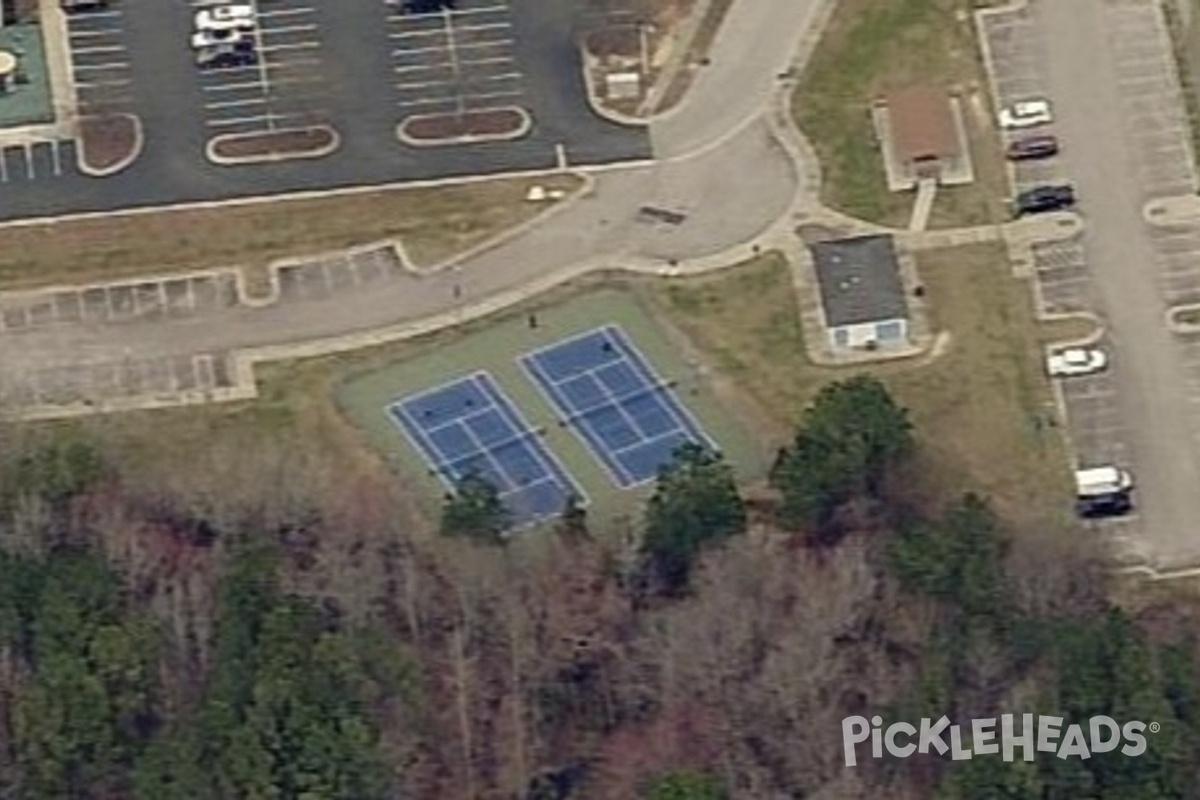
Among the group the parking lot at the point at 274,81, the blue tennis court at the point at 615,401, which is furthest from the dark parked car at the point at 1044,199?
the parking lot at the point at 274,81

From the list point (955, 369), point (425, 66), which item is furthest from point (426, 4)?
point (955, 369)

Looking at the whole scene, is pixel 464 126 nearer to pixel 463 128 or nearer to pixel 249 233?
pixel 463 128

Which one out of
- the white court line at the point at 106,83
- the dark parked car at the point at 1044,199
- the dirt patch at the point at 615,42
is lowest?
the dark parked car at the point at 1044,199

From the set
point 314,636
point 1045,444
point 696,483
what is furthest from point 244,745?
point 1045,444

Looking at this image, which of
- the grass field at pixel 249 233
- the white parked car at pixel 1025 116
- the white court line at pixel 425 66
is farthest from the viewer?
the white court line at pixel 425 66

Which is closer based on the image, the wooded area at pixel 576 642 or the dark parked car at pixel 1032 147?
the wooded area at pixel 576 642

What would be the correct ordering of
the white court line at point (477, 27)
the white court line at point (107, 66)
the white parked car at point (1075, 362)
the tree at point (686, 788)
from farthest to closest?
the white court line at point (477, 27)
the white court line at point (107, 66)
the white parked car at point (1075, 362)
the tree at point (686, 788)

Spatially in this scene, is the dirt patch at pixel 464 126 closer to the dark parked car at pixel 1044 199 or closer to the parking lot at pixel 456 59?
the parking lot at pixel 456 59
